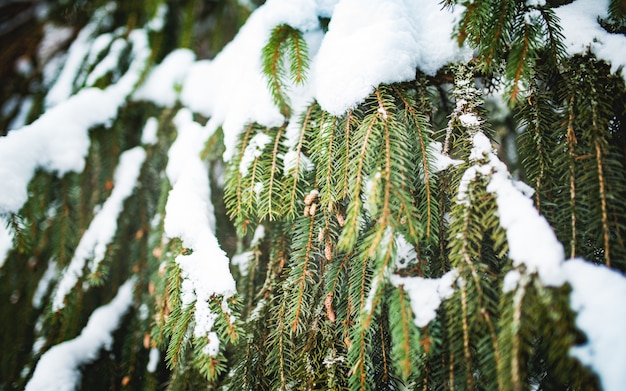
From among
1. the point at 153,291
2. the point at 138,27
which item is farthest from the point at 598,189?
the point at 138,27

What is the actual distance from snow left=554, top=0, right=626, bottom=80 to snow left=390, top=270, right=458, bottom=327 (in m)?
0.63

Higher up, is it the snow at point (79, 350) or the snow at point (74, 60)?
the snow at point (74, 60)

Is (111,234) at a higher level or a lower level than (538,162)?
lower

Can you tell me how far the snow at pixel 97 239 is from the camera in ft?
3.64

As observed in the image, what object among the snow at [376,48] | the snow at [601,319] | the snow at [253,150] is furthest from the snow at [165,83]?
the snow at [601,319]

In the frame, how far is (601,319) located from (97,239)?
1.44 m

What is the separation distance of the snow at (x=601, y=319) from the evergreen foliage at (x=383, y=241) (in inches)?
0.6

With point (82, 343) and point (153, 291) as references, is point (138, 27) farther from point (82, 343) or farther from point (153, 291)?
point (82, 343)

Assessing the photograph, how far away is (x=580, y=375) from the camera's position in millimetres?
482

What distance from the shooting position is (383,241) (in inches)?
25.0

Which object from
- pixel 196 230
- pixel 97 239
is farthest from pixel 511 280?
pixel 97 239

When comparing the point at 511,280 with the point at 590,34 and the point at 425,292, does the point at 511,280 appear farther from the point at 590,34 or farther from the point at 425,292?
the point at 590,34

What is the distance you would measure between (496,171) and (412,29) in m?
0.49

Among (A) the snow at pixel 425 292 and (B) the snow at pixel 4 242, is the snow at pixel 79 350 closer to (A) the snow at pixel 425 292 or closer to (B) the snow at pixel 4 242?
(B) the snow at pixel 4 242
